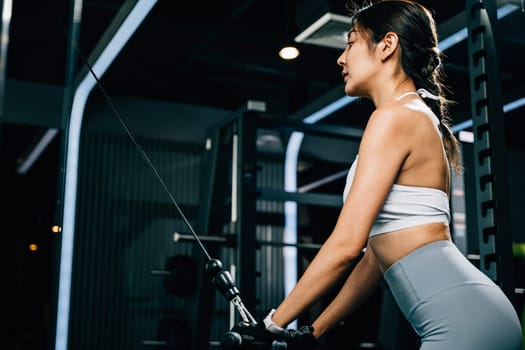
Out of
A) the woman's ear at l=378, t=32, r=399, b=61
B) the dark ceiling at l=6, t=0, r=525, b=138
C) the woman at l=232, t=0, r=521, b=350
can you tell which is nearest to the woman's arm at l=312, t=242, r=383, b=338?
Answer: the woman at l=232, t=0, r=521, b=350

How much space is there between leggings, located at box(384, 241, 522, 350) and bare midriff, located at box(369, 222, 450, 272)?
14 mm

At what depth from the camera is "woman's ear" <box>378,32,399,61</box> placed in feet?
4.83

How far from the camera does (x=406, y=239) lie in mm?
1327

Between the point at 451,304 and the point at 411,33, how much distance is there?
625 mm

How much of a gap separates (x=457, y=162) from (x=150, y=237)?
4.42m

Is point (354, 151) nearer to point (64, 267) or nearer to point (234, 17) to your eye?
point (234, 17)

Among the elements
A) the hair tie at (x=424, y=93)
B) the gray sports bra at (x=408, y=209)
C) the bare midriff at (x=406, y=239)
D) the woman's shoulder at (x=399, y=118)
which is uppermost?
the hair tie at (x=424, y=93)

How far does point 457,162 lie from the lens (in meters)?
1.64

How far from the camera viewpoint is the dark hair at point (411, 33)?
58.1 inches

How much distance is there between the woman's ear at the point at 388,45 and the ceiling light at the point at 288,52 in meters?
4.17

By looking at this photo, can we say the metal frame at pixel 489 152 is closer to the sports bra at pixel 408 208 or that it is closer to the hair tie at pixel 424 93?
the hair tie at pixel 424 93

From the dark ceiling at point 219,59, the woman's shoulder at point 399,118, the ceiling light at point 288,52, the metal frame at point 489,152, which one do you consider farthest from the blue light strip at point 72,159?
the woman's shoulder at point 399,118

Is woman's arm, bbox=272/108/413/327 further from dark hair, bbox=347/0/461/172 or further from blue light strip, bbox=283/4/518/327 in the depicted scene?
blue light strip, bbox=283/4/518/327

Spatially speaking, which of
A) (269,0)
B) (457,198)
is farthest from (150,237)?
(457,198)
